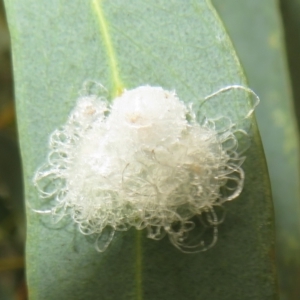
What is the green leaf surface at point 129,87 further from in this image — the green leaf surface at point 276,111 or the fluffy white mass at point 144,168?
the green leaf surface at point 276,111

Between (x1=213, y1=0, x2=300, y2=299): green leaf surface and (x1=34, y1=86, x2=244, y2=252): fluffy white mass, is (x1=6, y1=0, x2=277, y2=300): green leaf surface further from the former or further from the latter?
(x1=213, y1=0, x2=300, y2=299): green leaf surface

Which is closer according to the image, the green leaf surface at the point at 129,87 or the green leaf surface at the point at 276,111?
the green leaf surface at the point at 129,87

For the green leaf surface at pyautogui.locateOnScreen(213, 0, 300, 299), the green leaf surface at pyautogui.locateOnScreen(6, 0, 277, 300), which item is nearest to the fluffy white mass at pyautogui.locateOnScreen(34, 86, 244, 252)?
the green leaf surface at pyautogui.locateOnScreen(6, 0, 277, 300)

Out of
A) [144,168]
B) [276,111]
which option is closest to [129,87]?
[144,168]

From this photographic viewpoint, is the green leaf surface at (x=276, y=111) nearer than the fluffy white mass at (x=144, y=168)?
No

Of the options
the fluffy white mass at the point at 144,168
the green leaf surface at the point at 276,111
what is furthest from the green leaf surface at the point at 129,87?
the green leaf surface at the point at 276,111

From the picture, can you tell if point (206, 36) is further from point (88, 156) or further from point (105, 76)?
point (88, 156)
